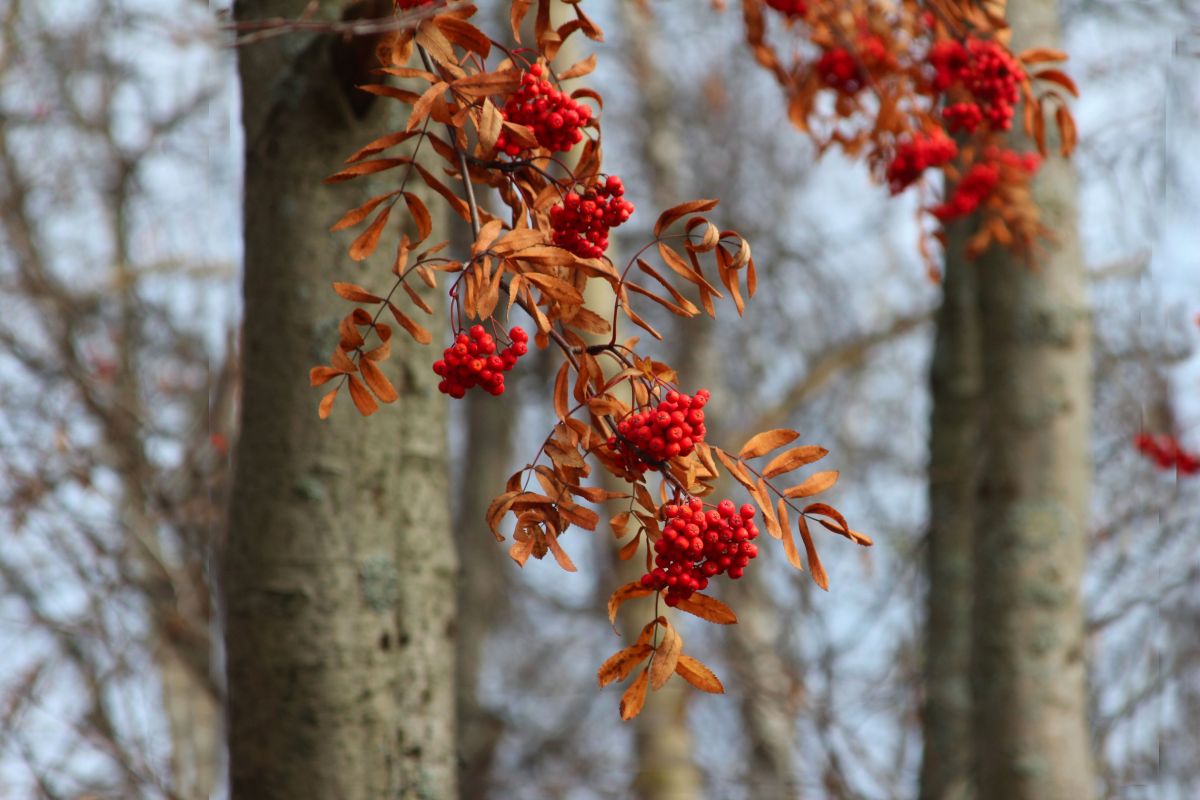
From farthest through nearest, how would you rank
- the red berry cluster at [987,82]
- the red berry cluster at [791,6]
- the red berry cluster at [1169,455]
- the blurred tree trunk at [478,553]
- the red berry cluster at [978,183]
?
1. the blurred tree trunk at [478,553]
2. the red berry cluster at [1169,455]
3. the red berry cluster at [978,183]
4. the red berry cluster at [791,6]
5. the red berry cluster at [987,82]

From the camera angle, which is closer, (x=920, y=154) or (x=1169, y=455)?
(x=920, y=154)

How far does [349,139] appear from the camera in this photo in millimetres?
1740

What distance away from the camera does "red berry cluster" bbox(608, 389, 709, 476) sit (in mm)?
1034

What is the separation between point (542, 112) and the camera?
3.91 feet

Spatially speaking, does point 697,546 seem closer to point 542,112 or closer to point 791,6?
point 542,112

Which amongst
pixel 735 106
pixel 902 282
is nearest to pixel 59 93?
pixel 735 106

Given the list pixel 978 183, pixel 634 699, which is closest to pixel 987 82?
pixel 978 183

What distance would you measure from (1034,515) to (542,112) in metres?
1.90

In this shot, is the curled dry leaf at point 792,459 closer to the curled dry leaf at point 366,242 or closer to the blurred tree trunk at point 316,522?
the curled dry leaf at point 366,242

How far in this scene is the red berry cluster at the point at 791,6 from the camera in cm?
205

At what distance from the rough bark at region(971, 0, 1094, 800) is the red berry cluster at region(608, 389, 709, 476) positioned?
6.04 ft

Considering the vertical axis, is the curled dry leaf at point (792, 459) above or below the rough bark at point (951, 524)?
below

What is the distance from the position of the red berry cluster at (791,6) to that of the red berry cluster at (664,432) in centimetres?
122

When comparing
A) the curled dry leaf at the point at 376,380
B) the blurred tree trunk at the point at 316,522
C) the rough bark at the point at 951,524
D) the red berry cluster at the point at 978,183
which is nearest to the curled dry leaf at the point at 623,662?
the curled dry leaf at the point at 376,380
